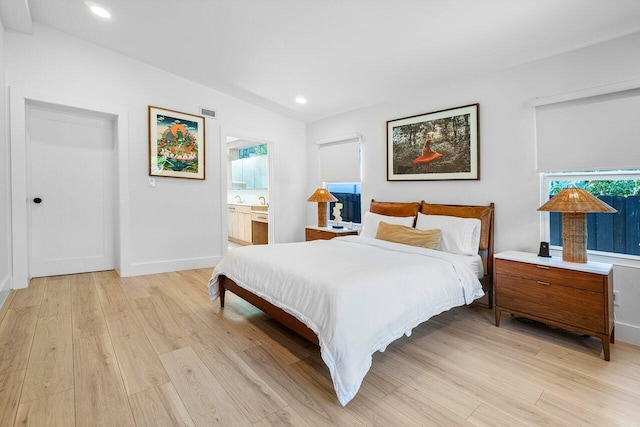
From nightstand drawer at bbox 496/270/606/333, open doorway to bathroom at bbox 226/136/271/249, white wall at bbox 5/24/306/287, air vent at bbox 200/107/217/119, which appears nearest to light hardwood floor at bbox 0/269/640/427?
nightstand drawer at bbox 496/270/606/333

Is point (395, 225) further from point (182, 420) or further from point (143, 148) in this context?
point (143, 148)

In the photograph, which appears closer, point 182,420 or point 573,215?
point 182,420

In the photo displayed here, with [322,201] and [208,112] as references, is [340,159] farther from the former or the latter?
[208,112]

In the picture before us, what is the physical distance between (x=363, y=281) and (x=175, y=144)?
370 cm

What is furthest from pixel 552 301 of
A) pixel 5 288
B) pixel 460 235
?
pixel 5 288

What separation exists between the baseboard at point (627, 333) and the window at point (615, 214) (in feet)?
1.79

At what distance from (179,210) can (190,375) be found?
3068 mm

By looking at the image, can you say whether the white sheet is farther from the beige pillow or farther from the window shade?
the window shade

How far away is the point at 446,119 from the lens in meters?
3.52

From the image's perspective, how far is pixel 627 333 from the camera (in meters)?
2.40

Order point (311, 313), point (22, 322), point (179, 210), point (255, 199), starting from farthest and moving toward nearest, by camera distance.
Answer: point (255, 199)
point (179, 210)
point (22, 322)
point (311, 313)

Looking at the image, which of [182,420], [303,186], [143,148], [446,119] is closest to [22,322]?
[182,420]

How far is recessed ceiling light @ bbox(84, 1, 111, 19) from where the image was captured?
3.07 meters

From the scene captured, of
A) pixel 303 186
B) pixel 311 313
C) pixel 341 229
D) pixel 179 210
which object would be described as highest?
pixel 303 186
